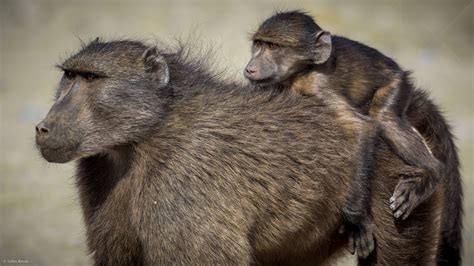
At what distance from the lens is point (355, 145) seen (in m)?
4.58

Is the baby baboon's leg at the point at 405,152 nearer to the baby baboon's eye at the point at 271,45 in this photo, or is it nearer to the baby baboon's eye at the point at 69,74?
the baby baboon's eye at the point at 271,45

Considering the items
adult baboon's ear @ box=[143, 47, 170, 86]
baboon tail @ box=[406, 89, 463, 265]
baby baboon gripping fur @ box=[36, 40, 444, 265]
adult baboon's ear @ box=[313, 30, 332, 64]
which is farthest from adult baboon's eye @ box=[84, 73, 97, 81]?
baboon tail @ box=[406, 89, 463, 265]

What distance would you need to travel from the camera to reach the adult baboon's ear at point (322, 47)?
5059 mm

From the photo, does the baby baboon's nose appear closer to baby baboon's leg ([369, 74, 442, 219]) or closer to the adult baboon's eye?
the adult baboon's eye

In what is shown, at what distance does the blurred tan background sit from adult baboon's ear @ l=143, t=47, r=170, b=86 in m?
4.66

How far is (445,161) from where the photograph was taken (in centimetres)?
519

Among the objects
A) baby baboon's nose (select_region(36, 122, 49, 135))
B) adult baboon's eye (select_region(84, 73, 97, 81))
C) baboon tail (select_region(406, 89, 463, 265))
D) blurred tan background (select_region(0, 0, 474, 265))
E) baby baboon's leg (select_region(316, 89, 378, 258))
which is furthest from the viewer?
blurred tan background (select_region(0, 0, 474, 265))

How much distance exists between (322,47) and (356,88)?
32 cm

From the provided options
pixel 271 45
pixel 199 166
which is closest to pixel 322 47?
pixel 271 45

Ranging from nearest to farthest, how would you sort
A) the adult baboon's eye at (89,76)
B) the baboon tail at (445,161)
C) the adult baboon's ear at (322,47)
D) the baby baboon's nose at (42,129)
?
the baby baboon's nose at (42,129) < the adult baboon's eye at (89,76) < the adult baboon's ear at (322,47) < the baboon tail at (445,161)

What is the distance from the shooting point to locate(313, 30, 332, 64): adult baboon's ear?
5.06 metres

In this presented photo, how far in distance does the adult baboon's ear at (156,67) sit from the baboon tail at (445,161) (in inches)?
59.6

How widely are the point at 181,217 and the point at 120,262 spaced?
50cm

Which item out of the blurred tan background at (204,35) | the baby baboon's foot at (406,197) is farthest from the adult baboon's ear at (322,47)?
the blurred tan background at (204,35)
